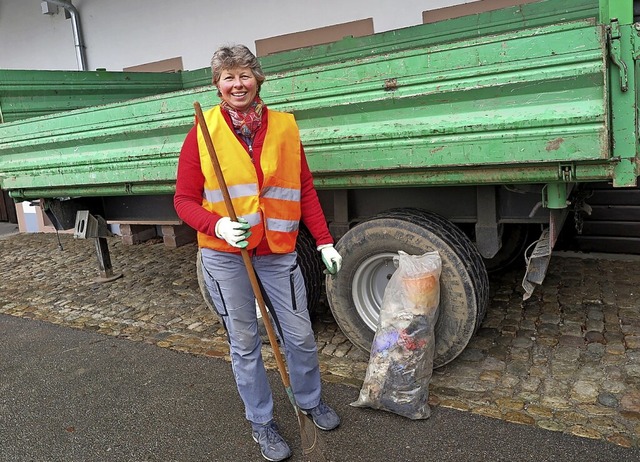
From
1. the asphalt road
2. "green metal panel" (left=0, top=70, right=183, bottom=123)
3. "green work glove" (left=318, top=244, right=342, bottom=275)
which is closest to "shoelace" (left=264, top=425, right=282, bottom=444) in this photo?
the asphalt road

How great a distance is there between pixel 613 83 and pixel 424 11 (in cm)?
317

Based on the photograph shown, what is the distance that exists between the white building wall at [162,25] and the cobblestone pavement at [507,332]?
265 centimetres

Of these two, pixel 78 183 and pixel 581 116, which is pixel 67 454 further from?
pixel 581 116

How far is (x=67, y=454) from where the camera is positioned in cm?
270

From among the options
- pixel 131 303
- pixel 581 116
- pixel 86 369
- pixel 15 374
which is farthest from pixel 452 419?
pixel 131 303

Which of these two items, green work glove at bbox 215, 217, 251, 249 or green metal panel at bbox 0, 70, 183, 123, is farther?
green metal panel at bbox 0, 70, 183, 123

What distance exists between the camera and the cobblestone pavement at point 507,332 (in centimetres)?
273

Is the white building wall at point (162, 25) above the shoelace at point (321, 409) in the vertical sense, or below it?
above

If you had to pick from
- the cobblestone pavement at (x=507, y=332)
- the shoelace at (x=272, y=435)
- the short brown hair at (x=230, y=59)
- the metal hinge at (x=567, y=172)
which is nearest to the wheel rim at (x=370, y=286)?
the cobblestone pavement at (x=507, y=332)

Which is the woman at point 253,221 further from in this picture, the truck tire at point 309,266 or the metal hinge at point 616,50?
the metal hinge at point 616,50

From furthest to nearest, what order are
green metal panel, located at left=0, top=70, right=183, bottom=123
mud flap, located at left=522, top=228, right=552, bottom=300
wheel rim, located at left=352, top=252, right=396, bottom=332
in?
green metal panel, located at left=0, top=70, right=183, bottom=123, wheel rim, located at left=352, top=252, right=396, bottom=332, mud flap, located at left=522, top=228, right=552, bottom=300

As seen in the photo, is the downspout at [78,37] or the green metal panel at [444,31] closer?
the green metal panel at [444,31]

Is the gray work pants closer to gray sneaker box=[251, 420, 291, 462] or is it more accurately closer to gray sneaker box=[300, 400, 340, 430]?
gray sneaker box=[251, 420, 291, 462]

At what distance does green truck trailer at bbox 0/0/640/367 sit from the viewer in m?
2.34
